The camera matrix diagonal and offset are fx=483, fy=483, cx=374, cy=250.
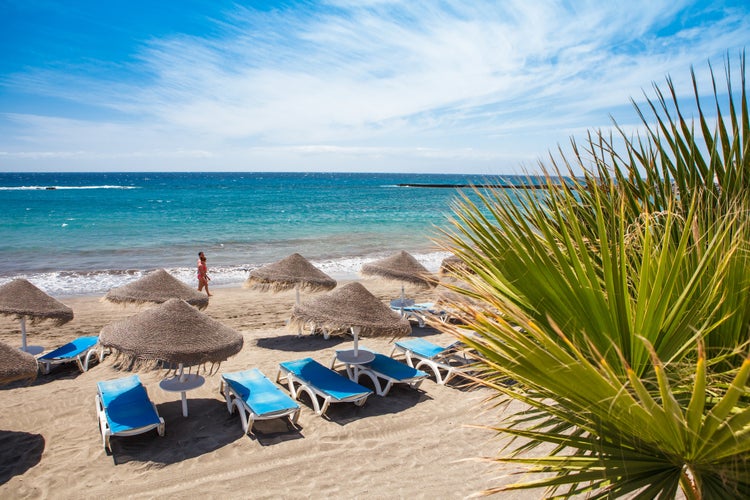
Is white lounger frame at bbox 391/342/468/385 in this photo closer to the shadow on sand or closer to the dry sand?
the dry sand

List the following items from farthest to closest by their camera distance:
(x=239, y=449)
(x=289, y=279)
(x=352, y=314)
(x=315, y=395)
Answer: (x=289, y=279) → (x=352, y=314) → (x=315, y=395) → (x=239, y=449)

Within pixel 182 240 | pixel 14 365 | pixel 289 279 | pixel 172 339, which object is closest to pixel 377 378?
pixel 172 339

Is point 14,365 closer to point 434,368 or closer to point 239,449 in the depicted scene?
point 239,449

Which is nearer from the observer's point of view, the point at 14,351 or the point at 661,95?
the point at 661,95

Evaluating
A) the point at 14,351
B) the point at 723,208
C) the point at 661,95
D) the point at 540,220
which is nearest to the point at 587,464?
the point at 540,220

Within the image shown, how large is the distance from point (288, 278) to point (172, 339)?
174 inches

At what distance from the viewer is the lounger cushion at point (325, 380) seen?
23.0ft

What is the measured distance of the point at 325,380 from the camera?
743 cm

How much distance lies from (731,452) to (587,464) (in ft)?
1.53

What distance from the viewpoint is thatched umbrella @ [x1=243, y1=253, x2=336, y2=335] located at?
10516mm

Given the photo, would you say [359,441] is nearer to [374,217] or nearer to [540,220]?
[540,220]

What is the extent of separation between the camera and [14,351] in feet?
19.9

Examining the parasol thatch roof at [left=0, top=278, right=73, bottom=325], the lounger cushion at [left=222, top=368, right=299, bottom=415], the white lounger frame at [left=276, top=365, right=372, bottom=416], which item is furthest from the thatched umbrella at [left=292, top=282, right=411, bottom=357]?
the parasol thatch roof at [left=0, top=278, right=73, bottom=325]

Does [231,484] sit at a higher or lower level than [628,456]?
lower
